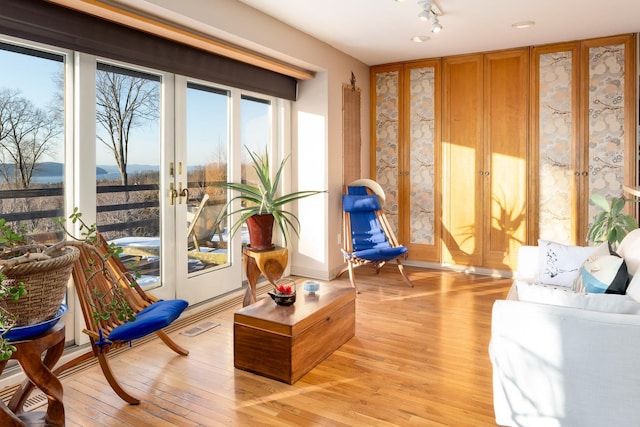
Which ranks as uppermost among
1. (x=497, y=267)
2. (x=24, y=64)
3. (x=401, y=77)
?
(x=401, y=77)

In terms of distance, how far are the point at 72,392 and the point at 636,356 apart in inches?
106

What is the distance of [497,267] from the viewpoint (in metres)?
5.30

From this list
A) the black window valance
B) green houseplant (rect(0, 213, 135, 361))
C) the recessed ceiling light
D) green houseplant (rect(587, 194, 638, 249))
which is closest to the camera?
green houseplant (rect(0, 213, 135, 361))

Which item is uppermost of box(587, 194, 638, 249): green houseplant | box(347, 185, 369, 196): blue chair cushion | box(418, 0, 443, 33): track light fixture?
box(418, 0, 443, 33): track light fixture

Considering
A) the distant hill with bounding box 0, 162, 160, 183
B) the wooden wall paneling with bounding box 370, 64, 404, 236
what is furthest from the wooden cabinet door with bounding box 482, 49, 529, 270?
the distant hill with bounding box 0, 162, 160, 183

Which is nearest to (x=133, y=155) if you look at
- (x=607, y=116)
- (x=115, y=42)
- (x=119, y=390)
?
(x=115, y=42)

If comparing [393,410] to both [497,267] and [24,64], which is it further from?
[497,267]

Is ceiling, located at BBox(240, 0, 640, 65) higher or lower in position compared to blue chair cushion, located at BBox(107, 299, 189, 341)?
higher

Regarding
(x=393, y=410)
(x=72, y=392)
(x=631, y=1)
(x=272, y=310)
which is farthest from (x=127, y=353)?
(x=631, y=1)

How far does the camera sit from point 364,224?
200 inches

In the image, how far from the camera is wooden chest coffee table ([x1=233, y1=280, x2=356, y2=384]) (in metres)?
2.62

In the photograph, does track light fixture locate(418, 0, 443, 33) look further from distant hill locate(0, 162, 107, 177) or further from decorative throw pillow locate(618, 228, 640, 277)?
distant hill locate(0, 162, 107, 177)

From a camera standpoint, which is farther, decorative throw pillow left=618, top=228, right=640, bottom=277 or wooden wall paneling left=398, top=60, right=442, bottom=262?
wooden wall paneling left=398, top=60, right=442, bottom=262

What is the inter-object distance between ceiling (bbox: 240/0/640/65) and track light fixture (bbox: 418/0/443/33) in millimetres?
42
